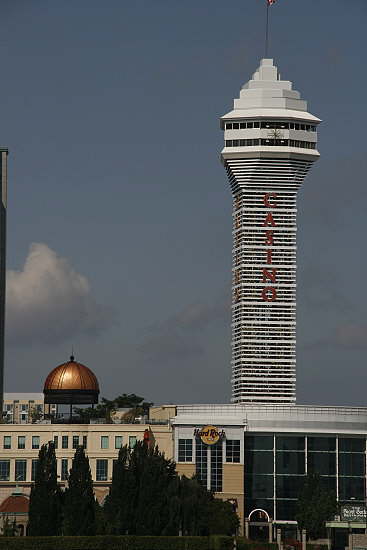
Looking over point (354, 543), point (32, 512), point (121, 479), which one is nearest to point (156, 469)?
point (121, 479)

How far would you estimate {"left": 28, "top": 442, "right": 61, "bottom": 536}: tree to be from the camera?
6614 inches

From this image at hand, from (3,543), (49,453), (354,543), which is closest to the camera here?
(3,543)

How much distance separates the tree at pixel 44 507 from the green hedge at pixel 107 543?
164 inches

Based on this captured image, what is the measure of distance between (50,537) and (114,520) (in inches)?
379

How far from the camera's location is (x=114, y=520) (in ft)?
560

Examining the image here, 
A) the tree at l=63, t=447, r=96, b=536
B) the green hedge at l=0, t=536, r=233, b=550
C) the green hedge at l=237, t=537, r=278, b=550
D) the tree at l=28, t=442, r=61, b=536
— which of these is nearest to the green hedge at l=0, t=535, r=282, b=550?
the green hedge at l=0, t=536, r=233, b=550

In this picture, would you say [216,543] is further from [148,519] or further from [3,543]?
[3,543]

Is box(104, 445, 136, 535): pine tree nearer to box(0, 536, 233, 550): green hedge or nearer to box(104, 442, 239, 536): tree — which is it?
box(104, 442, 239, 536): tree

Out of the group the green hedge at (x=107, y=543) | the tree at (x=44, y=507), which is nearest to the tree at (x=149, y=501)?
the green hedge at (x=107, y=543)

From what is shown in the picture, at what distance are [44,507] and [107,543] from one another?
8.95 meters

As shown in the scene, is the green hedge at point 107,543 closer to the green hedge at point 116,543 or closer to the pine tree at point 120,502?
the green hedge at point 116,543

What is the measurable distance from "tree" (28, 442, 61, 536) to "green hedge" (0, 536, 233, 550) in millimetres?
4171

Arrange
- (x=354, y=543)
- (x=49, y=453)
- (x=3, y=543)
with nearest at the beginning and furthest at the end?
(x=3, y=543) → (x=49, y=453) → (x=354, y=543)

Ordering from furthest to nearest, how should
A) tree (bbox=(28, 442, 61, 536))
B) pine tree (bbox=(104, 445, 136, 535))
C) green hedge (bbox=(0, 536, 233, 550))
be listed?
pine tree (bbox=(104, 445, 136, 535))
tree (bbox=(28, 442, 61, 536))
green hedge (bbox=(0, 536, 233, 550))
